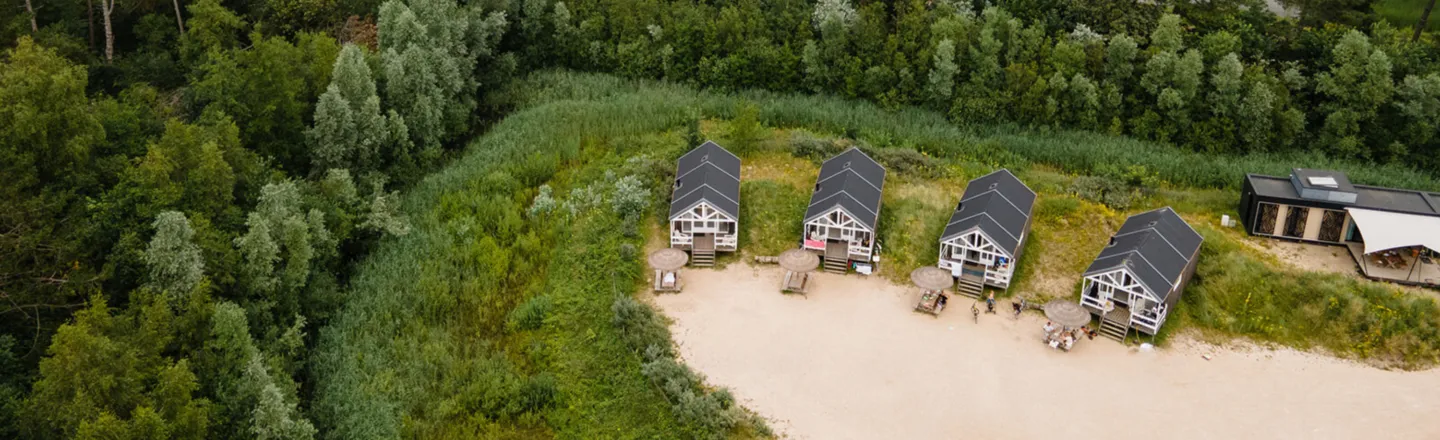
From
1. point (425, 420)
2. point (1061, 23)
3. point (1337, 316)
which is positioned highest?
point (1061, 23)

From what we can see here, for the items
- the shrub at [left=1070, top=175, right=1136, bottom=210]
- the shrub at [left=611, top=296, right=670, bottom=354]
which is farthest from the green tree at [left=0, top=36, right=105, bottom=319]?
the shrub at [left=1070, top=175, right=1136, bottom=210]

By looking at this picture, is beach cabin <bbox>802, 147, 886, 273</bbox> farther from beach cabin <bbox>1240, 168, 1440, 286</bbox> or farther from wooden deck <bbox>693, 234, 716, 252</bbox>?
beach cabin <bbox>1240, 168, 1440, 286</bbox>

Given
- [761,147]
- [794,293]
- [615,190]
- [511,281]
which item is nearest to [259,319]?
[511,281]

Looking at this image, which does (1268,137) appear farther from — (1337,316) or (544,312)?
(544,312)

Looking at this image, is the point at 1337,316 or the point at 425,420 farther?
the point at 1337,316

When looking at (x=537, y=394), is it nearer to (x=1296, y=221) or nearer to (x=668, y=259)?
(x=668, y=259)

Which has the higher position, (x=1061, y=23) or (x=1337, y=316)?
(x=1061, y=23)

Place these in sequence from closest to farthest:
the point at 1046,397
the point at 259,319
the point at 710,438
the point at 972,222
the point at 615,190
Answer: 1. the point at 710,438
2. the point at 1046,397
3. the point at 259,319
4. the point at 972,222
5. the point at 615,190
